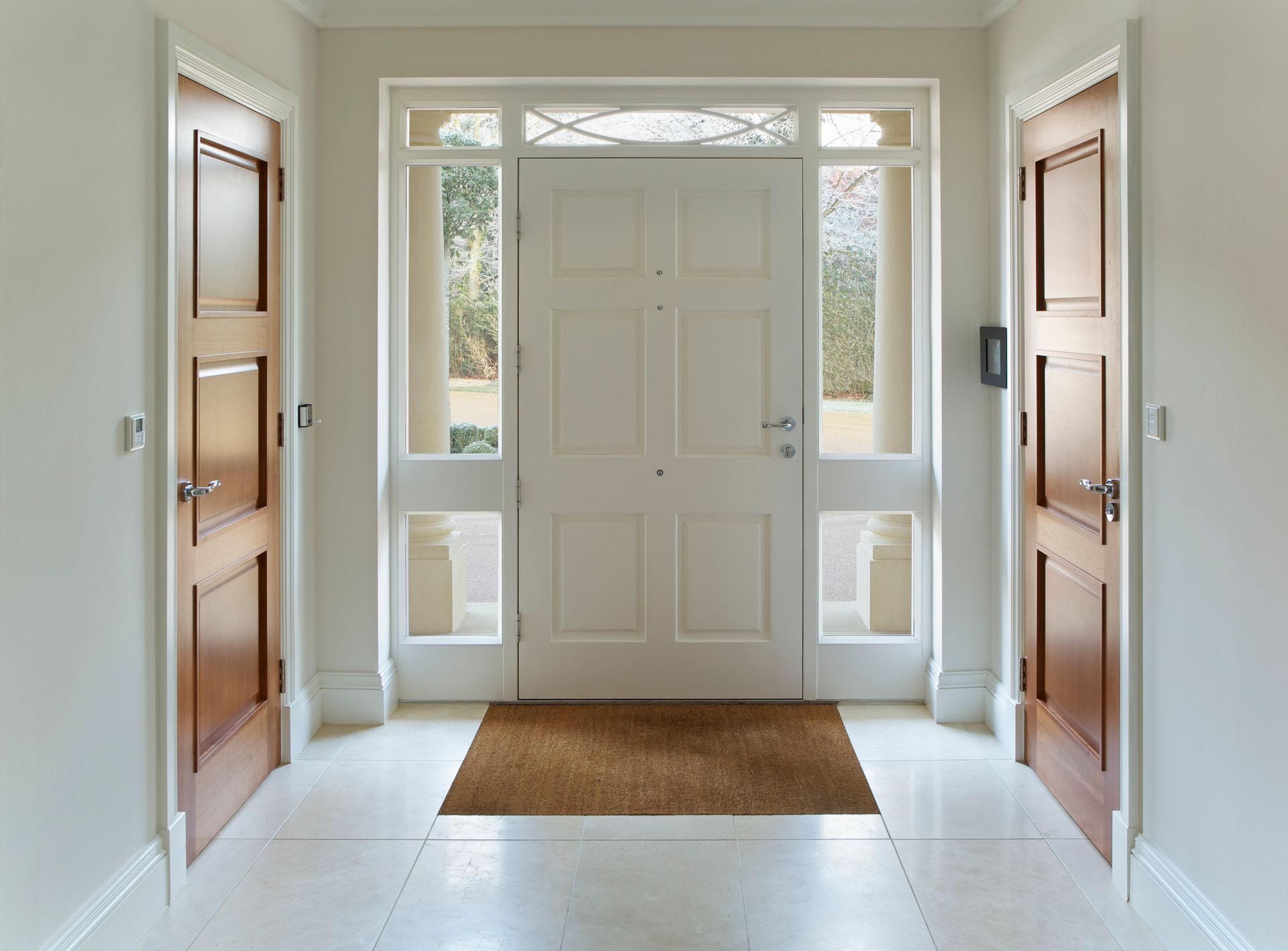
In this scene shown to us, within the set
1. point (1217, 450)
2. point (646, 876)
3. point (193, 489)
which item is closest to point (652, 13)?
point (193, 489)

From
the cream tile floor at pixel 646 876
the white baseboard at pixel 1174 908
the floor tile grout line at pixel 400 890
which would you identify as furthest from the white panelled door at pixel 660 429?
the white baseboard at pixel 1174 908

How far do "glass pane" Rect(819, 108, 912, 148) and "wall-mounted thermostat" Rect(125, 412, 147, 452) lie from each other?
2.66 meters

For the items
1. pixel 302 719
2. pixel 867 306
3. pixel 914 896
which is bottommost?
pixel 914 896

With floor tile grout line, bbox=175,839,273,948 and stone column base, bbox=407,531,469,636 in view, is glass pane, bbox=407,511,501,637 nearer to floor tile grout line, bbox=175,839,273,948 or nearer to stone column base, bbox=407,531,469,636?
stone column base, bbox=407,531,469,636

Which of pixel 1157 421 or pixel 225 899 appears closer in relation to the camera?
pixel 1157 421

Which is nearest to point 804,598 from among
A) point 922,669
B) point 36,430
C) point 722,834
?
point 922,669

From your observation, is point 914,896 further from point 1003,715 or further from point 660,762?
point 1003,715

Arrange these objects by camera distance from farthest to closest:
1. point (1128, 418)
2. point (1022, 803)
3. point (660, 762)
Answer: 1. point (660, 762)
2. point (1022, 803)
3. point (1128, 418)

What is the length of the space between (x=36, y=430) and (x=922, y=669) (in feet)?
10.6

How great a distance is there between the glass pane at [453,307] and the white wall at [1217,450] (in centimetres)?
228

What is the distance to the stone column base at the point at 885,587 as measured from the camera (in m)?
4.38

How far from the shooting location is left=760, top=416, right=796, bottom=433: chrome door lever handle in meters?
4.29

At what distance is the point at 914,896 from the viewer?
2.86 metres

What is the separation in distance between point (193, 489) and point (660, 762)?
1730 mm
